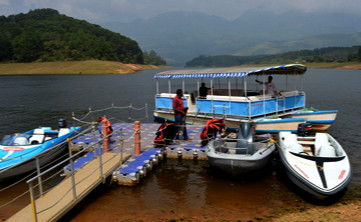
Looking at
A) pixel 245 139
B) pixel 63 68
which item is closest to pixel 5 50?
pixel 63 68

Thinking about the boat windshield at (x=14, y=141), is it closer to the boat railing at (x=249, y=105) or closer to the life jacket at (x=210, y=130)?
the life jacket at (x=210, y=130)

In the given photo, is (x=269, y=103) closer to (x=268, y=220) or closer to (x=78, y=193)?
(x=268, y=220)

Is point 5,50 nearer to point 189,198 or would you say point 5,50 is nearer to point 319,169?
point 189,198

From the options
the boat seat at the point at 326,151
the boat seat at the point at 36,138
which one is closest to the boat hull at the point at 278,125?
the boat seat at the point at 326,151

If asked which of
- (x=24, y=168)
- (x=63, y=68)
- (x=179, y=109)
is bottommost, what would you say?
(x=24, y=168)

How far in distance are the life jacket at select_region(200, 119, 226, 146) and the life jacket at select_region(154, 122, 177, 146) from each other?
138 cm

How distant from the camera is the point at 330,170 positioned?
8477 millimetres

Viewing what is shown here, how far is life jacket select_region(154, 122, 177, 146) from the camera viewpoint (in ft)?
41.4

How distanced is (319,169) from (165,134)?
6541 mm

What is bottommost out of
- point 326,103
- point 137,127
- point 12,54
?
point 326,103

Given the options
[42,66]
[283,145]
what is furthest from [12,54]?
[283,145]

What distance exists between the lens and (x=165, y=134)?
12.8 m

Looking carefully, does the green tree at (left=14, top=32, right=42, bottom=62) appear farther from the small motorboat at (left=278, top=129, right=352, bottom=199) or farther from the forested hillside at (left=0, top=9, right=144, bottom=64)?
the small motorboat at (left=278, top=129, right=352, bottom=199)

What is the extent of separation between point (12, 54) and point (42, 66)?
28.9m
